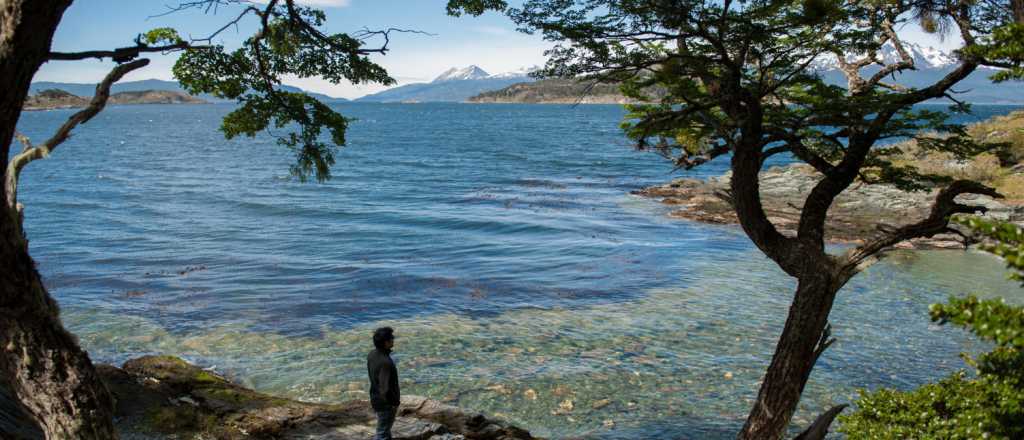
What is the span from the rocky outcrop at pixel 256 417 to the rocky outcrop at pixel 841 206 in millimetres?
20163

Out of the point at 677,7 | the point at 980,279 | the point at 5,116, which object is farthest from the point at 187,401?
the point at 980,279

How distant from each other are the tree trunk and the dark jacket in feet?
18.8

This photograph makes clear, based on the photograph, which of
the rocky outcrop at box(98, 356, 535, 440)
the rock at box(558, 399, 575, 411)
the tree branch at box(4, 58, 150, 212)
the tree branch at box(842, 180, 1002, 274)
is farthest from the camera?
the rock at box(558, 399, 575, 411)

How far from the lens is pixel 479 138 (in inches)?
4331

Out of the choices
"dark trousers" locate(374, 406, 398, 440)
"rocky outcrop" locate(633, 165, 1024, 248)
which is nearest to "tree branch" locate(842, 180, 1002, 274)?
"dark trousers" locate(374, 406, 398, 440)

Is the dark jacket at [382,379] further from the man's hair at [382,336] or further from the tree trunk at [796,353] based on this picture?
the tree trunk at [796,353]

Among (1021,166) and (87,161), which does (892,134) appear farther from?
(87,161)

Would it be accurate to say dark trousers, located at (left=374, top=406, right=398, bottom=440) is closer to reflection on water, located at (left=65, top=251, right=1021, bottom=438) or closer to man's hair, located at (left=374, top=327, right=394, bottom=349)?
man's hair, located at (left=374, top=327, right=394, bottom=349)

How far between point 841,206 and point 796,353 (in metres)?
32.7

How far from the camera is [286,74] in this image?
11547 mm

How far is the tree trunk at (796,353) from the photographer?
427 inches

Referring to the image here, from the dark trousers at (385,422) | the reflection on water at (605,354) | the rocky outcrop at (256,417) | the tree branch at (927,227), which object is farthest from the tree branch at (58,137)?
the tree branch at (927,227)

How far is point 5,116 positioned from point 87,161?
7346cm

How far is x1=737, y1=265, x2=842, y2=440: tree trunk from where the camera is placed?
10836 millimetres
